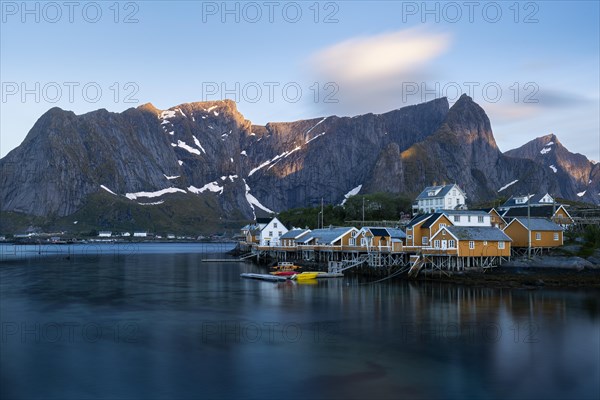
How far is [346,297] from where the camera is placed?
158ft

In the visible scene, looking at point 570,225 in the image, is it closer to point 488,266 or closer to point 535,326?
point 488,266

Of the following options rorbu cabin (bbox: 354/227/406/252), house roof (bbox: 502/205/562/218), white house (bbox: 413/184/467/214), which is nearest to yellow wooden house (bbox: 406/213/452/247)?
rorbu cabin (bbox: 354/227/406/252)

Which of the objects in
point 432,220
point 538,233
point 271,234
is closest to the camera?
point 538,233

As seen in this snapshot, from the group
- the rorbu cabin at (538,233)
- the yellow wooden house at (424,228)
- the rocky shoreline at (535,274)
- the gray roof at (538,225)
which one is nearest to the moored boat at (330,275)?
the yellow wooden house at (424,228)

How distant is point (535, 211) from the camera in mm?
73562

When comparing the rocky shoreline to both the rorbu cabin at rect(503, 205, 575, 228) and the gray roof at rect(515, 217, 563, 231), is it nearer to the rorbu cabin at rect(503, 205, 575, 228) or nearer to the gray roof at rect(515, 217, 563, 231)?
the gray roof at rect(515, 217, 563, 231)

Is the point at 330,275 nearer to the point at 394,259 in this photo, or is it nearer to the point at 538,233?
the point at 394,259

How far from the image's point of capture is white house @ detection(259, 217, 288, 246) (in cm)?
9569

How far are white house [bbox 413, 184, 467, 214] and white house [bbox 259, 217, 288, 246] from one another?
26.3m

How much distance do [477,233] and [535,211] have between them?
20250mm

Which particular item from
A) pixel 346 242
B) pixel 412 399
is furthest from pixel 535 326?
pixel 346 242

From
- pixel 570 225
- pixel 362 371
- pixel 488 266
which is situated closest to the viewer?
pixel 362 371

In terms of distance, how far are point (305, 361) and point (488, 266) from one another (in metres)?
35.7

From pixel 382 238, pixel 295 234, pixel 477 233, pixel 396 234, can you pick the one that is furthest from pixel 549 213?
pixel 295 234
